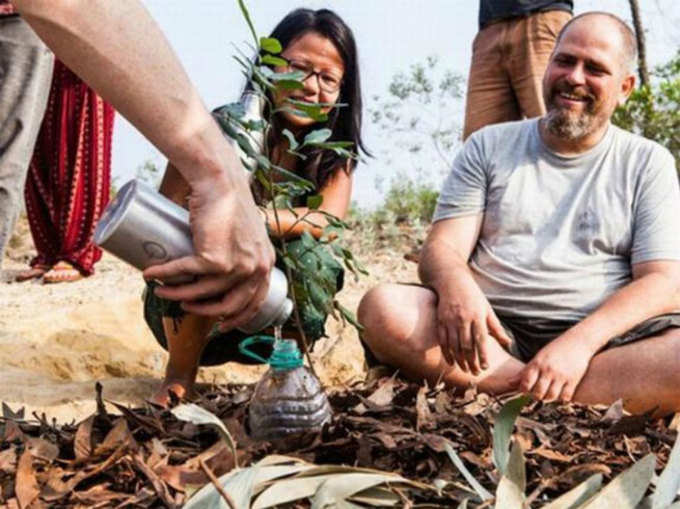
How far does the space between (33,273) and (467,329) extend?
139 inches

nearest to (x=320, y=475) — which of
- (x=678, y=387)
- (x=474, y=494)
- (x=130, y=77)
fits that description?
(x=474, y=494)

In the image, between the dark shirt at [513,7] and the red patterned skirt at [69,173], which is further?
the red patterned skirt at [69,173]

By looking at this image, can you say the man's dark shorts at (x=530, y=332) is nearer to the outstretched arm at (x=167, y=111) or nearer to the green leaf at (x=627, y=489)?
the green leaf at (x=627, y=489)

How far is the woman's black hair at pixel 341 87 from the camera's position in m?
2.91

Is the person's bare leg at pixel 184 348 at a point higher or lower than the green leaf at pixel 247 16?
lower

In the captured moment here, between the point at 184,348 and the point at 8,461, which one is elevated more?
the point at 8,461

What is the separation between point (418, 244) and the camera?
6348 millimetres

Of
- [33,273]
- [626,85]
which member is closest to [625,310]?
[626,85]

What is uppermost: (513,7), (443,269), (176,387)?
(513,7)

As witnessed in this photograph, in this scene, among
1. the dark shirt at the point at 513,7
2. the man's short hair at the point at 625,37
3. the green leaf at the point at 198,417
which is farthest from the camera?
the dark shirt at the point at 513,7

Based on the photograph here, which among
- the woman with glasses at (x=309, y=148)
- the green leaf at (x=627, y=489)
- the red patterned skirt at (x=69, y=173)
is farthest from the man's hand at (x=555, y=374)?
the red patterned skirt at (x=69, y=173)

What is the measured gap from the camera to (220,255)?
4.04ft

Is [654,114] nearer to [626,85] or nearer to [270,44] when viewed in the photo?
[626,85]

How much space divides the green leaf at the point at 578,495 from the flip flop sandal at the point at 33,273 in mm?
4580
